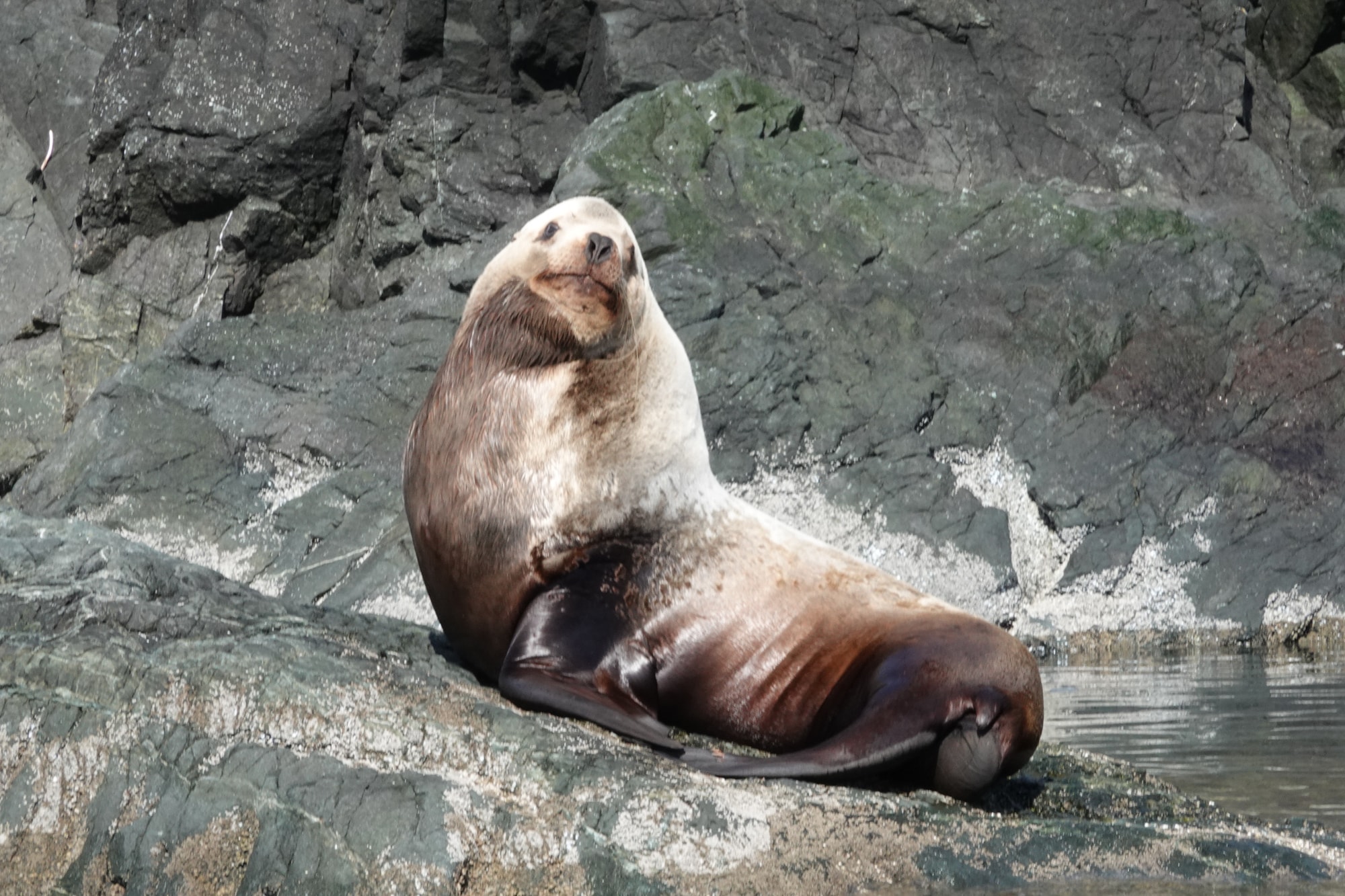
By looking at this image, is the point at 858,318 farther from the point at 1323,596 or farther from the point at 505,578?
the point at 505,578

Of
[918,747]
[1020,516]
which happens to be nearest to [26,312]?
[1020,516]

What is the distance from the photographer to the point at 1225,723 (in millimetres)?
6215

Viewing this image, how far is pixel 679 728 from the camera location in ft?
14.9

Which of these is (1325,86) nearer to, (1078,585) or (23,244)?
(1078,585)

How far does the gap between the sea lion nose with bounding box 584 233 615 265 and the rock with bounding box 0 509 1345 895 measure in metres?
1.50

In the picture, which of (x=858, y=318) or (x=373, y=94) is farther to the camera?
(x=373, y=94)

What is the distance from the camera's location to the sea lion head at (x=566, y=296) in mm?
4836

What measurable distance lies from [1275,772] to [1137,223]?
7822 mm

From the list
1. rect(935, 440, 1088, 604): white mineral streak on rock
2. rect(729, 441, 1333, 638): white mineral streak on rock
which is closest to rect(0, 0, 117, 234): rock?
rect(729, 441, 1333, 638): white mineral streak on rock

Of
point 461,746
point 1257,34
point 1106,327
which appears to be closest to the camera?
point 461,746

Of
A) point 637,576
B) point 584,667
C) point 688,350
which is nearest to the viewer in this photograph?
point 584,667

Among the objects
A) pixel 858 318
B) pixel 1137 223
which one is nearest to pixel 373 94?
pixel 858 318

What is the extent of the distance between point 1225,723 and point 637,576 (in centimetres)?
293

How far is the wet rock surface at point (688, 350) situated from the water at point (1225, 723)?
58cm
